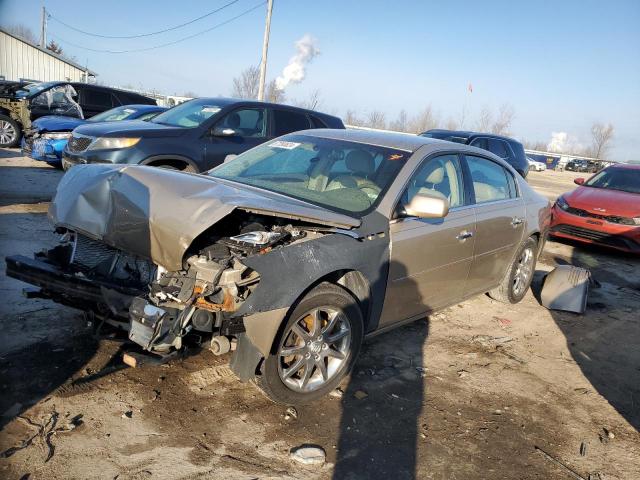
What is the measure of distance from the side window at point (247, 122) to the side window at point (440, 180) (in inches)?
174

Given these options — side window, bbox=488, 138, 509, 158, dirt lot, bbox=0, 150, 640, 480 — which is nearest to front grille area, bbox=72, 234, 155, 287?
dirt lot, bbox=0, 150, 640, 480

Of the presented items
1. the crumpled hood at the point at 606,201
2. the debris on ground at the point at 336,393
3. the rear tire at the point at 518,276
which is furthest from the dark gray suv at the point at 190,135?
the crumpled hood at the point at 606,201

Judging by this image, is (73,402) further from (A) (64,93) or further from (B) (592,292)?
(A) (64,93)

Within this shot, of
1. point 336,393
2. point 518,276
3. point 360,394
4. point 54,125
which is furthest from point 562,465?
point 54,125

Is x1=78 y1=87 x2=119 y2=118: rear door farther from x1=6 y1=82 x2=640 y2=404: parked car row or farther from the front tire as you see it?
the front tire

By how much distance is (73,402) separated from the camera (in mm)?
3004

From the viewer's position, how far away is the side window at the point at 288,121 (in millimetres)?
8445

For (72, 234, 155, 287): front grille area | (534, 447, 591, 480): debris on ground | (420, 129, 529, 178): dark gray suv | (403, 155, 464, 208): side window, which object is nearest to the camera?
(534, 447, 591, 480): debris on ground

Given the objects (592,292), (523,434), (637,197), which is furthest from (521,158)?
(523,434)

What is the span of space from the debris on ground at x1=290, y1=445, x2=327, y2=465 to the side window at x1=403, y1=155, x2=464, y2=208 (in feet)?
6.07

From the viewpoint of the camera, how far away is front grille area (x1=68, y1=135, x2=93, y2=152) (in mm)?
7633

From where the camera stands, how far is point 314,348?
10.8 feet

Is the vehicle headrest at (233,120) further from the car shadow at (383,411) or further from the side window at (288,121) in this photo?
the car shadow at (383,411)

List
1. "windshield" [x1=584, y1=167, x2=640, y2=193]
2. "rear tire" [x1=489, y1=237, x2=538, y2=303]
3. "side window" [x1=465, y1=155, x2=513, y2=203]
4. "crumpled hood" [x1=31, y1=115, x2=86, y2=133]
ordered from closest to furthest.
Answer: "side window" [x1=465, y1=155, x2=513, y2=203], "rear tire" [x1=489, y1=237, x2=538, y2=303], "windshield" [x1=584, y1=167, x2=640, y2=193], "crumpled hood" [x1=31, y1=115, x2=86, y2=133]
